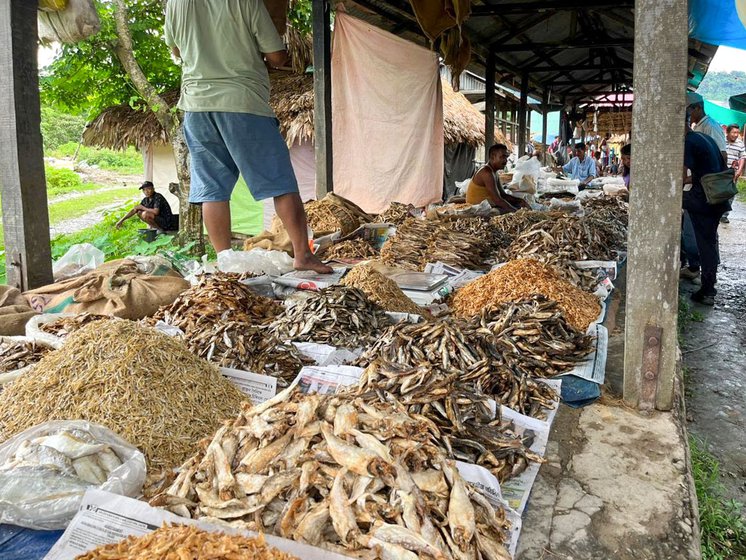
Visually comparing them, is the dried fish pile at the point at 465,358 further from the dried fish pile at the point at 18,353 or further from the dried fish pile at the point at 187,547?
the dried fish pile at the point at 18,353

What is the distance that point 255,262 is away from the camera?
16.9 ft

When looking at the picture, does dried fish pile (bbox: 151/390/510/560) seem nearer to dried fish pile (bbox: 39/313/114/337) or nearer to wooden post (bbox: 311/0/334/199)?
dried fish pile (bbox: 39/313/114/337)

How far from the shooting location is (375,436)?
1.80 meters

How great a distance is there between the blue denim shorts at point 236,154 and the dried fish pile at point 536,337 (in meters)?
2.18

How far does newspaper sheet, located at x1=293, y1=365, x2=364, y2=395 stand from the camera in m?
2.79

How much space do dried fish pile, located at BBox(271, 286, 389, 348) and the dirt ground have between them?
226 centimetres

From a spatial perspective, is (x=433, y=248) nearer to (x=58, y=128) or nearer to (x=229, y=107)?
(x=229, y=107)

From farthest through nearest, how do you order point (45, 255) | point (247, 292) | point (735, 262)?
point (735, 262) → point (45, 255) → point (247, 292)

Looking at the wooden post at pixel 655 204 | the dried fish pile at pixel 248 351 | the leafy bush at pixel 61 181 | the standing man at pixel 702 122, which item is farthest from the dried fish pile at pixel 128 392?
the leafy bush at pixel 61 181

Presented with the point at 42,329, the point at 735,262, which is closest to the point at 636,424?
the point at 42,329

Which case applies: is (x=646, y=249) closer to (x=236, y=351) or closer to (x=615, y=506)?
(x=615, y=506)

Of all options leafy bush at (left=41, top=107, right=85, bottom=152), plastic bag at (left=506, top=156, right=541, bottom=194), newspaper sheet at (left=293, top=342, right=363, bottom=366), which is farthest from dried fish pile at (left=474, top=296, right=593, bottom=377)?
leafy bush at (left=41, top=107, right=85, bottom=152)

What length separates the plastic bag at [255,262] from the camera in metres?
5.07

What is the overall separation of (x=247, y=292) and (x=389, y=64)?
533 cm
